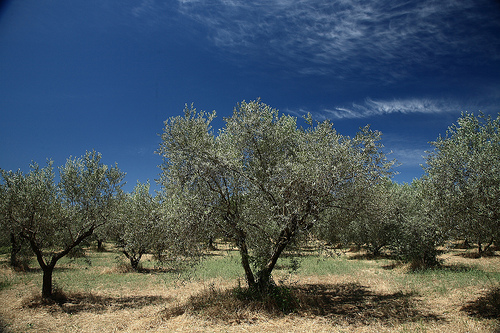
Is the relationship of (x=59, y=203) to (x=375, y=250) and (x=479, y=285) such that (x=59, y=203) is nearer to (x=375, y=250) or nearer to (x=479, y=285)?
(x=479, y=285)

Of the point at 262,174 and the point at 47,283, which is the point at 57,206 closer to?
the point at 47,283

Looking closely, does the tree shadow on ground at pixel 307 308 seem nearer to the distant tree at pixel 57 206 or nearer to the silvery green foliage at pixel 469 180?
the silvery green foliage at pixel 469 180

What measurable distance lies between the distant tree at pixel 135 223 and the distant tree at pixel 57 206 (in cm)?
158

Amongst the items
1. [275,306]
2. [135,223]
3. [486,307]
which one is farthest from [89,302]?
[486,307]

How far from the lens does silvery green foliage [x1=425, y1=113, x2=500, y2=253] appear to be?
10.7m

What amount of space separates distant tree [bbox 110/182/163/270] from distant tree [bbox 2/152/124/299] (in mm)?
1585

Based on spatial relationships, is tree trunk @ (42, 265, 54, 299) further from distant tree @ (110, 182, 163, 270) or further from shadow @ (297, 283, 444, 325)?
shadow @ (297, 283, 444, 325)

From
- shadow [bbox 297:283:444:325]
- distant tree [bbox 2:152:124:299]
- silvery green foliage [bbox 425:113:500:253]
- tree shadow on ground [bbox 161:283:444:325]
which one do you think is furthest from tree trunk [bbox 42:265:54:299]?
silvery green foliage [bbox 425:113:500:253]

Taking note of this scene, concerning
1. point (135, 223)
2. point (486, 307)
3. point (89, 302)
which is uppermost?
point (135, 223)

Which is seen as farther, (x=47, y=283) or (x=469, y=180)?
(x=47, y=283)

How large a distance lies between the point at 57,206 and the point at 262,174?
1257 cm

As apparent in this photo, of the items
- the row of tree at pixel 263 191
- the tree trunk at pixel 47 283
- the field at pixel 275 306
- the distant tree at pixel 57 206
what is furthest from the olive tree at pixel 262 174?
the tree trunk at pixel 47 283

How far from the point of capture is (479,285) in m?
15.9

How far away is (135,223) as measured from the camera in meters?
20.6
